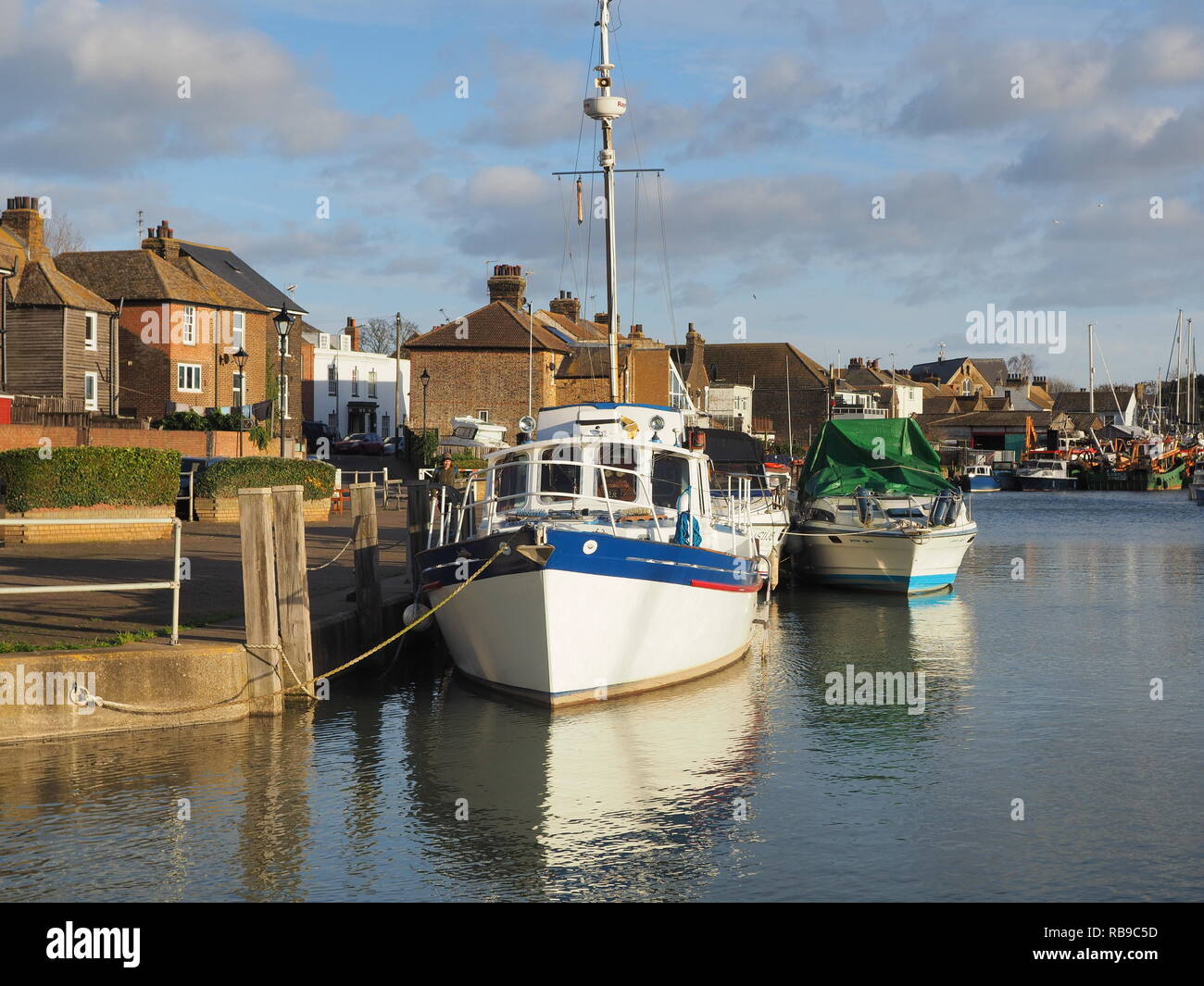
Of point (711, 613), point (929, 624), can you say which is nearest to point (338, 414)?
point (929, 624)

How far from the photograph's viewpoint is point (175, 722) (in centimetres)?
1349

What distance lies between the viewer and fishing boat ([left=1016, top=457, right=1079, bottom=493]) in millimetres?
101000

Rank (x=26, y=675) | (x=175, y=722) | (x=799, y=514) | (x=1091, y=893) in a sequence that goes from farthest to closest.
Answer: (x=799, y=514) → (x=175, y=722) → (x=26, y=675) → (x=1091, y=893)

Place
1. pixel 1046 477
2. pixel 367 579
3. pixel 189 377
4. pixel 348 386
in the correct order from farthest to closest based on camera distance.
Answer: pixel 1046 477, pixel 348 386, pixel 189 377, pixel 367 579

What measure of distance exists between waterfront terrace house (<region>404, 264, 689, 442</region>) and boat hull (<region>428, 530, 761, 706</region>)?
176 feet

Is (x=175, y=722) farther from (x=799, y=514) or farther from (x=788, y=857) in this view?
(x=799, y=514)

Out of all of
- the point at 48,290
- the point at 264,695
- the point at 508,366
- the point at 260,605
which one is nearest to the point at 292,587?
the point at 260,605

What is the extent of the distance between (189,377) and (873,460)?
3631 cm

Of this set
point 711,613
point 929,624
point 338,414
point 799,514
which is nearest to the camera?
point 711,613

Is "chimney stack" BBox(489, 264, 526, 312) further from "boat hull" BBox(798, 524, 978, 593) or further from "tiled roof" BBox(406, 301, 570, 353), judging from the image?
"boat hull" BBox(798, 524, 978, 593)

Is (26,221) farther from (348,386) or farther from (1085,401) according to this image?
(1085,401)

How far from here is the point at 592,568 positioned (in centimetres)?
1470
